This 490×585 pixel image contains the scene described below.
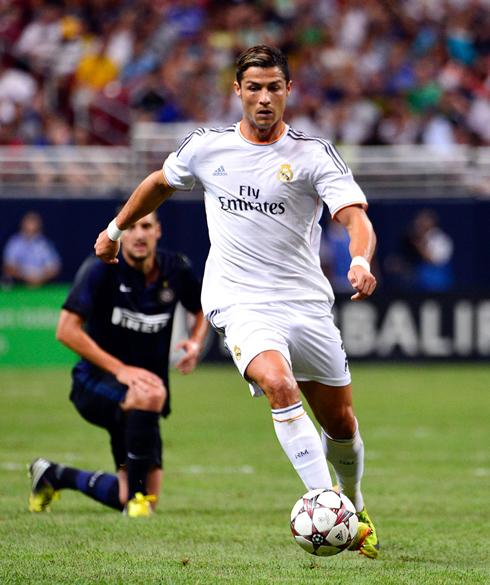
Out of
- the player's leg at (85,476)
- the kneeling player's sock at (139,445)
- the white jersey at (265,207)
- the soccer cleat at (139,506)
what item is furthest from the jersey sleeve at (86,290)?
the white jersey at (265,207)

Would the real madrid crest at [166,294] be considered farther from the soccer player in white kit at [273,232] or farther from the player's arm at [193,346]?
the soccer player in white kit at [273,232]

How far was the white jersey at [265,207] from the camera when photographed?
487 cm

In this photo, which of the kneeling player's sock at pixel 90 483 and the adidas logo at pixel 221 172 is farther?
the kneeling player's sock at pixel 90 483

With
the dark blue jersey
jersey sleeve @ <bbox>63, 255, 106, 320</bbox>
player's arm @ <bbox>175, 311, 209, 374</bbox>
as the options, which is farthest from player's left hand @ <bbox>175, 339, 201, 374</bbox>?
jersey sleeve @ <bbox>63, 255, 106, 320</bbox>

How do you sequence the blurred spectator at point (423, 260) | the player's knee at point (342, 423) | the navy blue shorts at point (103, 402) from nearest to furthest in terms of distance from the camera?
the player's knee at point (342, 423), the navy blue shorts at point (103, 402), the blurred spectator at point (423, 260)

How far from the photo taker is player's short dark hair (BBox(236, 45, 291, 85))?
→ 15.9 feet

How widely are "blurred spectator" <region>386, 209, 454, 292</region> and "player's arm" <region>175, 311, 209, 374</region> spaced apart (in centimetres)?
1093

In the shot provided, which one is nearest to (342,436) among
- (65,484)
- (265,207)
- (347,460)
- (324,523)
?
(347,460)

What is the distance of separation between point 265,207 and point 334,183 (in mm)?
385

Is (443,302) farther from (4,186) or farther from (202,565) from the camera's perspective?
(202,565)

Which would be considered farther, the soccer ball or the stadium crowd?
the stadium crowd

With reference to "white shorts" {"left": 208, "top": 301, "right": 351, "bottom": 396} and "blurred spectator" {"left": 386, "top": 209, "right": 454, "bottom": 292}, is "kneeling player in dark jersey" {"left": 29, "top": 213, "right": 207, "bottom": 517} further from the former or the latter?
"blurred spectator" {"left": 386, "top": 209, "right": 454, "bottom": 292}

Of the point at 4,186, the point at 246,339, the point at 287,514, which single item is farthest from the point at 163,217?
the point at 246,339

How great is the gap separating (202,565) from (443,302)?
12.3 m
